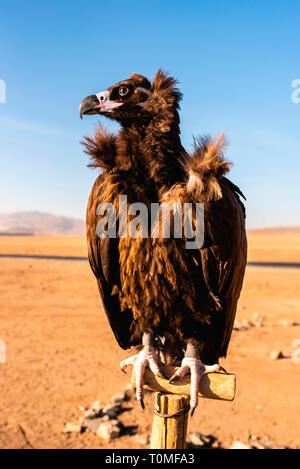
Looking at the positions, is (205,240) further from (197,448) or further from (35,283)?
(35,283)

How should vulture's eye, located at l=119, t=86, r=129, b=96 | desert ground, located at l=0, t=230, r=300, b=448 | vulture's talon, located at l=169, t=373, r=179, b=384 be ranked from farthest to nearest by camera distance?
desert ground, located at l=0, t=230, r=300, b=448 → vulture's eye, located at l=119, t=86, r=129, b=96 → vulture's talon, located at l=169, t=373, r=179, b=384

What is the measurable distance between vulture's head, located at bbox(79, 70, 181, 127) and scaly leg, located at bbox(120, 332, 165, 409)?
1861 mm

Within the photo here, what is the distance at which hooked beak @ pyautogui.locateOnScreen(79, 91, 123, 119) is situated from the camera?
11.2 feet

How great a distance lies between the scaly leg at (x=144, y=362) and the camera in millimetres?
3104

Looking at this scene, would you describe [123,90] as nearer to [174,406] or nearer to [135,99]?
[135,99]

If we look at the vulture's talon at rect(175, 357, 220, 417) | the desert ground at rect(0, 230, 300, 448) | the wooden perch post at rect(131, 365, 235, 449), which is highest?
the vulture's talon at rect(175, 357, 220, 417)

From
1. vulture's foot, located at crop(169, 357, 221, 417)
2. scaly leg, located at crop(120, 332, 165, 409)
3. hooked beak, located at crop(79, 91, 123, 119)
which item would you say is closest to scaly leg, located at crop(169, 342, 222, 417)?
vulture's foot, located at crop(169, 357, 221, 417)

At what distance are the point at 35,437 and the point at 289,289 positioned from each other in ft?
45.5

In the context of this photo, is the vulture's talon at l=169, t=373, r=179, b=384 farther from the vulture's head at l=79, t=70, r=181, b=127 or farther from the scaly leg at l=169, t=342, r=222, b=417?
the vulture's head at l=79, t=70, r=181, b=127

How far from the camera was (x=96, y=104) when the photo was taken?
136 inches

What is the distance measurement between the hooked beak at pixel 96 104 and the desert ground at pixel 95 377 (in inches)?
205

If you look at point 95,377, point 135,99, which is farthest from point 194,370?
point 95,377

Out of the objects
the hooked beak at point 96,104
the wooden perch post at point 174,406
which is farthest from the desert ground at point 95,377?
the hooked beak at point 96,104

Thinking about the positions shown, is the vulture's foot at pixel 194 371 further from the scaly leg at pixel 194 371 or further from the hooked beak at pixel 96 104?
the hooked beak at pixel 96 104
